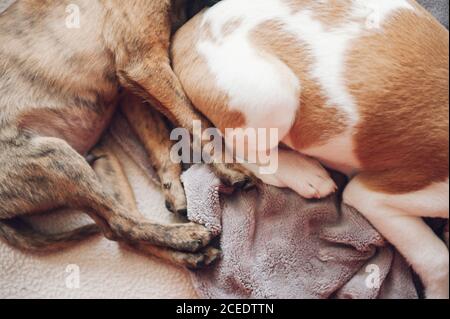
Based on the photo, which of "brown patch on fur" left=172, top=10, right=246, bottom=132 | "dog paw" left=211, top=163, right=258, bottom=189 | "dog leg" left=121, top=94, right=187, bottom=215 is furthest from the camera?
"dog leg" left=121, top=94, right=187, bottom=215

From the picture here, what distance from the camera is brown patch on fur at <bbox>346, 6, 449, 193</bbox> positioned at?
132cm

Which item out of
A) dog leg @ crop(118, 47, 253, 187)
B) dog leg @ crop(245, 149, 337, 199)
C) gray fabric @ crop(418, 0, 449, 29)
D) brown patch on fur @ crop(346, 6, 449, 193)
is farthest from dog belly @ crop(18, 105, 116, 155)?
gray fabric @ crop(418, 0, 449, 29)

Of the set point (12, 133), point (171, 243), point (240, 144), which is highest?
point (12, 133)

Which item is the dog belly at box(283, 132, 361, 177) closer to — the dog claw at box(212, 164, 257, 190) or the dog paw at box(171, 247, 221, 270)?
the dog claw at box(212, 164, 257, 190)

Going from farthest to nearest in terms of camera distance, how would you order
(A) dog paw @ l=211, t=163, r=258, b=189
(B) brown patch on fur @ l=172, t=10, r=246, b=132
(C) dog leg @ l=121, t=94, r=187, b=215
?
1. (C) dog leg @ l=121, t=94, r=187, b=215
2. (A) dog paw @ l=211, t=163, r=258, b=189
3. (B) brown patch on fur @ l=172, t=10, r=246, b=132

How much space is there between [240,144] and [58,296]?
2.39ft

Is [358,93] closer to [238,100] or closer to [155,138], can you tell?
[238,100]

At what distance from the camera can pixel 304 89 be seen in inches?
54.4

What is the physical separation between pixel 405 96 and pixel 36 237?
118cm
